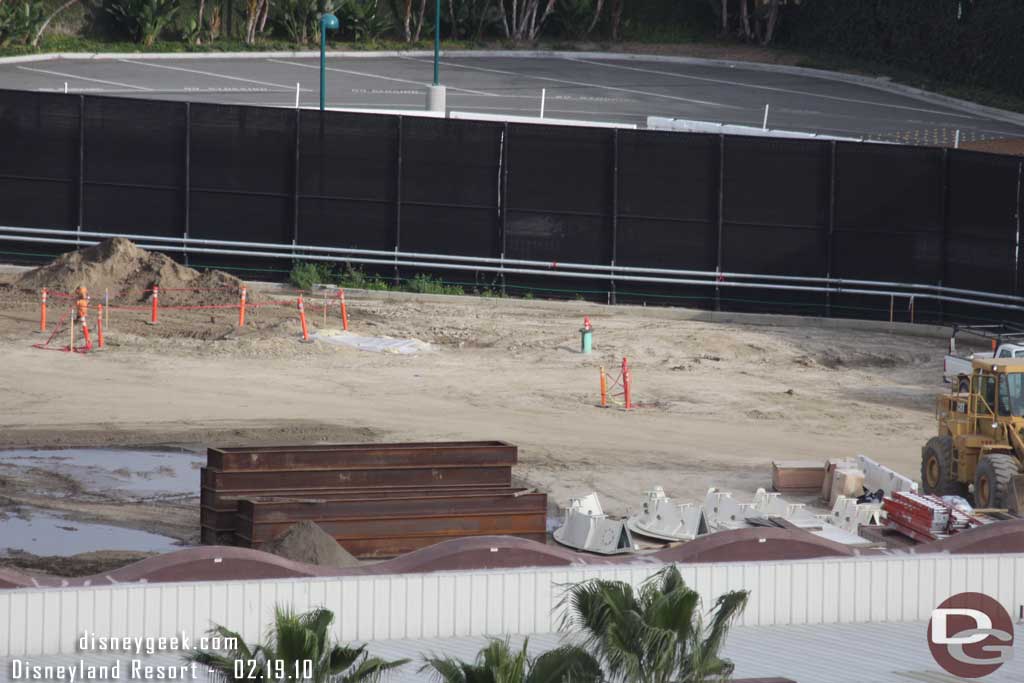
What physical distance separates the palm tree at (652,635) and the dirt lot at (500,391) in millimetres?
11101

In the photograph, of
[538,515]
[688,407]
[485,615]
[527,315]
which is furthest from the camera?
[527,315]

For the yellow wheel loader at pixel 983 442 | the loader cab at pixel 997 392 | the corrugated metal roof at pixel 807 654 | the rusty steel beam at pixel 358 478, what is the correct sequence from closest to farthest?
the corrugated metal roof at pixel 807 654 → the rusty steel beam at pixel 358 478 → the yellow wheel loader at pixel 983 442 → the loader cab at pixel 997 392

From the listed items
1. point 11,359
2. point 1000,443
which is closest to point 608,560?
point 1000,443

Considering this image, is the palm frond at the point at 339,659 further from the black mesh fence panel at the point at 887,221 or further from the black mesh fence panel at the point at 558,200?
the black mesh fence panel at the point at 887,221

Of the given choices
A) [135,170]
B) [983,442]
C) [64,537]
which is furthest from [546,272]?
[64,537]

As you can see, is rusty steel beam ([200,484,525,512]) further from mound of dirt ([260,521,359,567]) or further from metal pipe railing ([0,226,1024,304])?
metal pipe railing ([0,226,1024,304])

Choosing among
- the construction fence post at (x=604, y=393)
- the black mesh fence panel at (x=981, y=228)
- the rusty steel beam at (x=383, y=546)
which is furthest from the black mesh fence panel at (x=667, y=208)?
the rusty steel beam at (x=383, y=546)

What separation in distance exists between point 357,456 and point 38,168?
21.4m

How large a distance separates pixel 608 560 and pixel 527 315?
21829mm

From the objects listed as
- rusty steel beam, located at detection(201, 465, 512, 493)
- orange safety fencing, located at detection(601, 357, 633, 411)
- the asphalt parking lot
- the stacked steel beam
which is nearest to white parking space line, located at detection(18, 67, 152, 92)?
the asphalt parking lot

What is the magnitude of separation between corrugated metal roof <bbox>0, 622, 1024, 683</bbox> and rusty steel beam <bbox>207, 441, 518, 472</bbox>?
6358 millimetres

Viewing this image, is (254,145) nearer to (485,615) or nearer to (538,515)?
(538,515)

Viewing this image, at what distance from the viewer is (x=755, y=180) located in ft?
124

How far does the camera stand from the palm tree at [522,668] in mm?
9055
